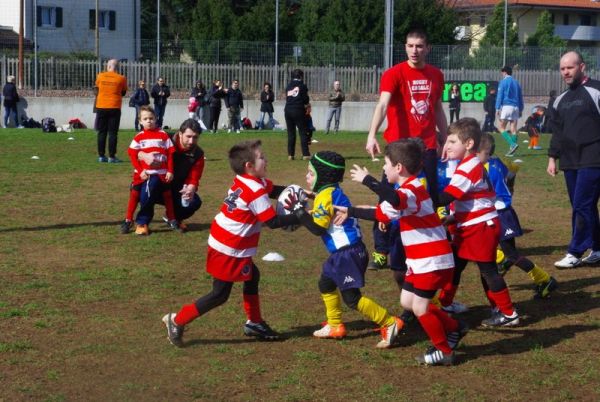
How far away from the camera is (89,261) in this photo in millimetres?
9359

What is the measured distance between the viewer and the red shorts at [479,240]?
22.4 ft

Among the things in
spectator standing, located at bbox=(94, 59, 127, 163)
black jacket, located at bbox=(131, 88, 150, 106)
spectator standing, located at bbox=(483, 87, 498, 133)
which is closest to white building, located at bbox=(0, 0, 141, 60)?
black jacket, located at bbox=(131, 88, 150, 106)

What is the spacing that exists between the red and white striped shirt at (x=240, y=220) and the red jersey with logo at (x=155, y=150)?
181 inches

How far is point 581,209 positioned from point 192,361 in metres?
4.75

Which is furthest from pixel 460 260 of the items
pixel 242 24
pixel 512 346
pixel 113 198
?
pixel 242 24

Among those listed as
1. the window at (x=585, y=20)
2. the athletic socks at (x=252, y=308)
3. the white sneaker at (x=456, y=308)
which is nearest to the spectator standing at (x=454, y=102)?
the white sneaker at (x=456, y=308)

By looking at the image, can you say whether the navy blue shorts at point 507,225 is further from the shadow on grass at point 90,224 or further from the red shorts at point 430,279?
the shadow on grass at point 90,224

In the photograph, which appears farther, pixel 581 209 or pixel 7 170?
pixel 7 170

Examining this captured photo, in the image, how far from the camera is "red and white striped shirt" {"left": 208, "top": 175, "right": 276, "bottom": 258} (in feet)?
20.8

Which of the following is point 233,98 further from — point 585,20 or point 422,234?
point 585,20

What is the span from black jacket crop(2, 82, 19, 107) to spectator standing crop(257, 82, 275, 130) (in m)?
8.41

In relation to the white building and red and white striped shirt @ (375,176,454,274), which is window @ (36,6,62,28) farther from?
red and white striped shirt @ (375,176,454,274)

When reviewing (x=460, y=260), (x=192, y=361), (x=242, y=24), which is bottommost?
(x=192, y=361)

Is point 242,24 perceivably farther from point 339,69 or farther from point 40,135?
point 40,135
